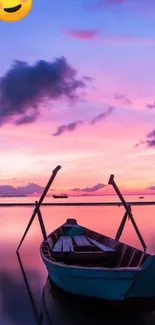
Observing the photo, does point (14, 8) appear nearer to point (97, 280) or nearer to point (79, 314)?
point (97, 280)

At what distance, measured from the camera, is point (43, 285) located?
16656 millimetres

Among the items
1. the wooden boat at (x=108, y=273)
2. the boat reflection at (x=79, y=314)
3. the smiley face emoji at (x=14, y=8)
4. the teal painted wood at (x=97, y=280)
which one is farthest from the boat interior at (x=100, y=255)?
the smiley face emoji at (x=14, y=8)

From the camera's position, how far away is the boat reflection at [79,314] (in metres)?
11.1

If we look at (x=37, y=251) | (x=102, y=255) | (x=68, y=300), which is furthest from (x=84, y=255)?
(x=37, y=251)

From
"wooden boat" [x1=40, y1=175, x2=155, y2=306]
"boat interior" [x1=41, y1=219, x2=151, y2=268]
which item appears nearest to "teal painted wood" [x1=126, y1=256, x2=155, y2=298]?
"wooden boat" [x1=40, y1=175, x2=155, y2=306]

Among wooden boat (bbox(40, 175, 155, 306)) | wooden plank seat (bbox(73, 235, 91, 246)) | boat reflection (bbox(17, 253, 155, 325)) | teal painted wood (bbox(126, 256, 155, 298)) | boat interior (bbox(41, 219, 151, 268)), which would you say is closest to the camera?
teal painted wood (bbox(126, 256, 155, 298))

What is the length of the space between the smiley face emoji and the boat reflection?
8106 mm

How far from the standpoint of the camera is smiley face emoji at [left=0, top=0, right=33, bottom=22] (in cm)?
618

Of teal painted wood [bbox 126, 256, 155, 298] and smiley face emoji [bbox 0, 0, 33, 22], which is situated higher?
smiley face emoji [bbox 0, 0, 33, 22]

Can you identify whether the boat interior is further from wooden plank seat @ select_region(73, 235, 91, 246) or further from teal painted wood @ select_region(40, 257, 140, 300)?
teal painted wood @ select_region(40, 257, 140, 300)

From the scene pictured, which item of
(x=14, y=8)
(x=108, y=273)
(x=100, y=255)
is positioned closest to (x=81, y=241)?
(x=100, y=255)

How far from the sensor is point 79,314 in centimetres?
1175

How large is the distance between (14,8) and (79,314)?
870 cm

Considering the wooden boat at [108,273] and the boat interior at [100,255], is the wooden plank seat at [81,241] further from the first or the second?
the wooden boat at [108,273]
